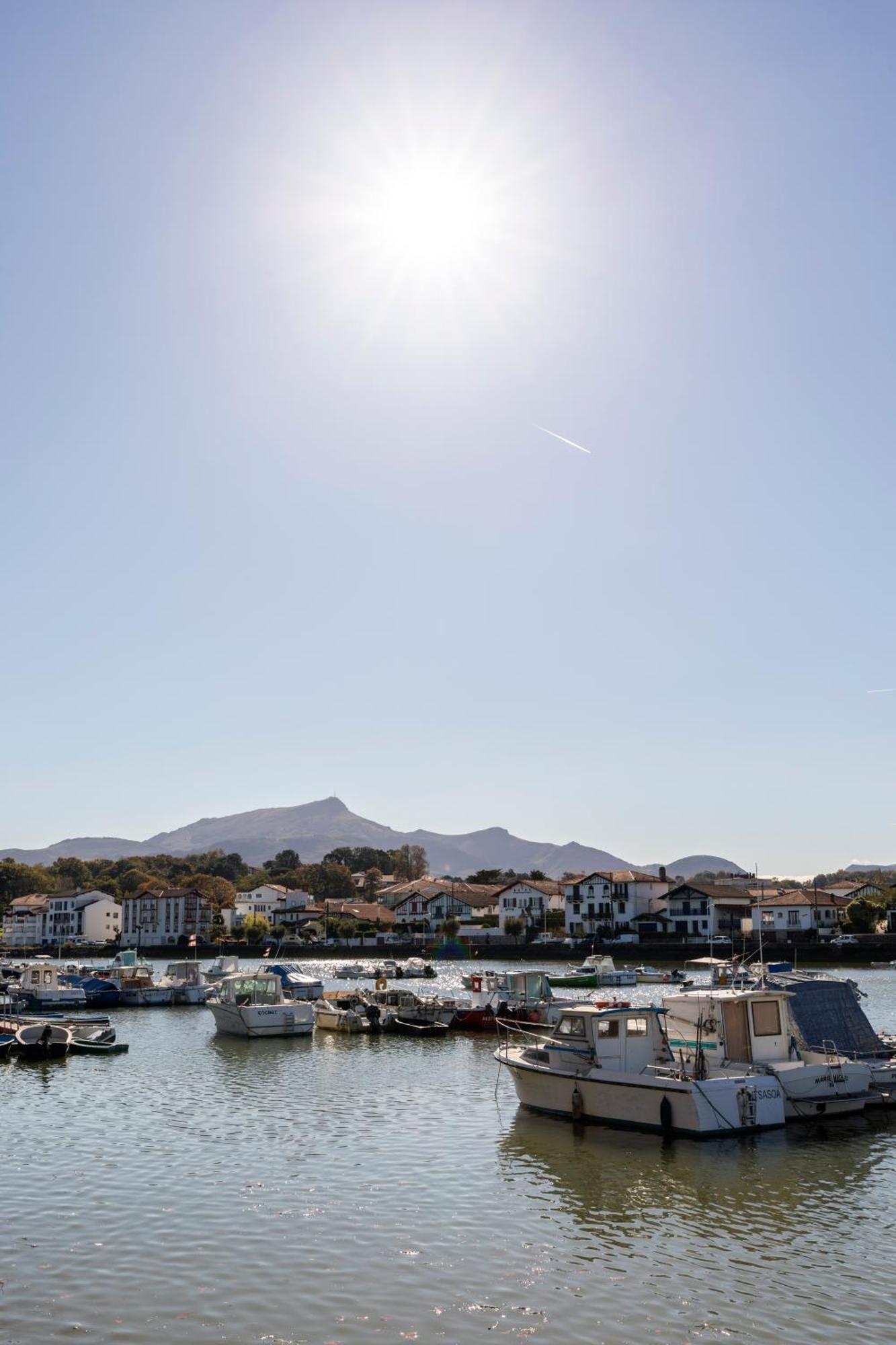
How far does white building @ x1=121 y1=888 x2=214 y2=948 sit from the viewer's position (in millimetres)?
179500

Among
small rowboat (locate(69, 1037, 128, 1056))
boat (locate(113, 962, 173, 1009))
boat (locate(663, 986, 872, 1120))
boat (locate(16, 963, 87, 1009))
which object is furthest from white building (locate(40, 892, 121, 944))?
boat (locate(663, 986, 872, 1120))

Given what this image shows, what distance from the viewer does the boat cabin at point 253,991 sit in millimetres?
49844

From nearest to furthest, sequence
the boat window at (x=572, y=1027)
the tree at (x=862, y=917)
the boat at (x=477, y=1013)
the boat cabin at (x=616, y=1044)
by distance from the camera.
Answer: the boat cabin at (x=616, y=1044), the boat window at (x=572, y=1027), the boat at (x=477, y=1013), the tree at (x=862, y=917)

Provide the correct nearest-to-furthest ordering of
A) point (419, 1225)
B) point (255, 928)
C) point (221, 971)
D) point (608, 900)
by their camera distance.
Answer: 1. point (419, 1225)
2. point (221, 971)
3. point (608, 900)
4. point (255, 928)

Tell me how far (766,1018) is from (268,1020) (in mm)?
25670

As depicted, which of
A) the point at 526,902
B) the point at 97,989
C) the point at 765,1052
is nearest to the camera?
the point at 765,1052

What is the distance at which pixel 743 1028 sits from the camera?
3083 cm

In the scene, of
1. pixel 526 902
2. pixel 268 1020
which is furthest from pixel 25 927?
pixel 268 1020

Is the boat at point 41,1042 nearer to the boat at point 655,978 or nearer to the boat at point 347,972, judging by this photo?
the boat at point 347,972

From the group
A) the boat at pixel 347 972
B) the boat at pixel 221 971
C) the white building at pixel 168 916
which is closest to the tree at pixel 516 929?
the boat at pixel 347 972

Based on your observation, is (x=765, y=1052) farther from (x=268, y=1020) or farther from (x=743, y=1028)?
(x=268, y=1020)

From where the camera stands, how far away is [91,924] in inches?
7234

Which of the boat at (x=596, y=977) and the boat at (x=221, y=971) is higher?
the boat at (x=221, y=971)

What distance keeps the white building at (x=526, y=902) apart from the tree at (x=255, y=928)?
121ft
